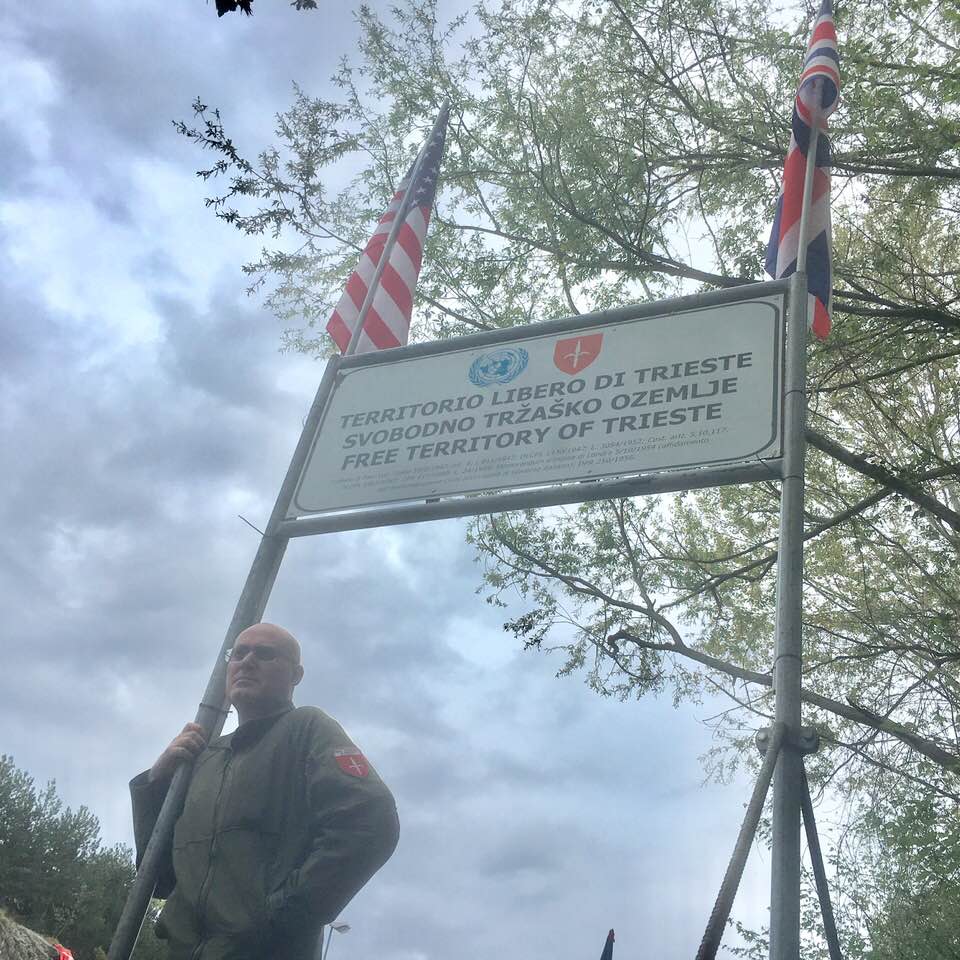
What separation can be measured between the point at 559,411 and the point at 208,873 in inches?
90.1

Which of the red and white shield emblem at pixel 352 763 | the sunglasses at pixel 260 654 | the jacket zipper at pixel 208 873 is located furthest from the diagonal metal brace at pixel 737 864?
the sunglasses at pixel 260 654

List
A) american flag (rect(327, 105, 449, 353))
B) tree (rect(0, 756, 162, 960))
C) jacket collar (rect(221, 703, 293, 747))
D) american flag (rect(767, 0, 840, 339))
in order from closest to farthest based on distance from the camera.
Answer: jacket collar (rect(221, 703, 293, 747)) < american flag (rect(767, 0, 840, 339)) < american flag (rect(327, 105, 449, 353)) < tree (rect(0, 756, 162, 960))

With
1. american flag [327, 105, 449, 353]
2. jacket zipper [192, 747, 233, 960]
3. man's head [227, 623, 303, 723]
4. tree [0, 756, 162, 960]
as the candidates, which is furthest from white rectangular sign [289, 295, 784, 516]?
tree [0, 756, 162, 960]

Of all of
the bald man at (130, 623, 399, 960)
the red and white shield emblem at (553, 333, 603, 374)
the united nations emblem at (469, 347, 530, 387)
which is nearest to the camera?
the bald man at (130, 623, 399, 960)

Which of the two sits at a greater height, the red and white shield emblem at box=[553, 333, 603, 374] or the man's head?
the red and white shield emblem at box=[553, 333, 603, 374]

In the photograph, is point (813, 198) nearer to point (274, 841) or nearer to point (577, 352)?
point (577, 352)

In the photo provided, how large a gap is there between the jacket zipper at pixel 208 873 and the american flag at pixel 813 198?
344 centimetres

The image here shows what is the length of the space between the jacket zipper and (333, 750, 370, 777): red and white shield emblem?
51 cm

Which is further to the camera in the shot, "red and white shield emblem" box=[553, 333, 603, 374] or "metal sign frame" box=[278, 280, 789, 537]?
"red and white shield emblem" box=[553, 333, 603, 374]

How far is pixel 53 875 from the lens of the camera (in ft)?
106

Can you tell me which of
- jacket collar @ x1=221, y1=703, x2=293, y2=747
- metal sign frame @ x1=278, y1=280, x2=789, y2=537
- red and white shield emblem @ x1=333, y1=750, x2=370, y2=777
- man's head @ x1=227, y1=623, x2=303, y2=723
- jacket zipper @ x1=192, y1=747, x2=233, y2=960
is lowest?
jacket zipper @ x1=192, y1=747, x2=233, y2=960

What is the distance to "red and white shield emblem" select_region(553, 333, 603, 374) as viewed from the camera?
4.62 m

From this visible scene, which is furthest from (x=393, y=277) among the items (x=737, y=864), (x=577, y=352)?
(x=737, y=864)

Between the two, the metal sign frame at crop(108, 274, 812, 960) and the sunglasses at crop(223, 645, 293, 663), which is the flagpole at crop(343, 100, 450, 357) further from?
the sunglasses at crop(223, 645, 293, 663)
